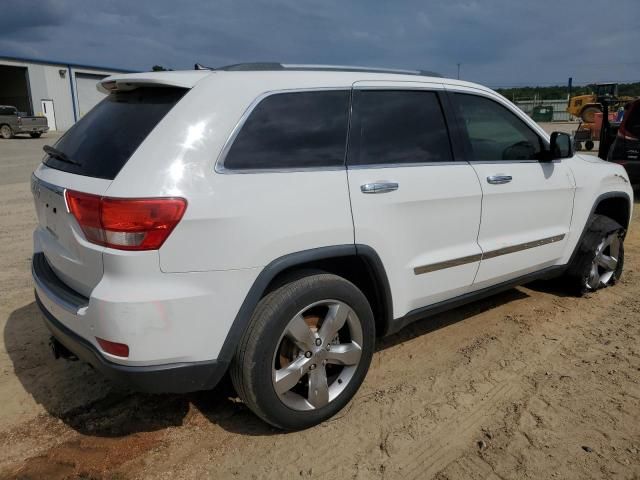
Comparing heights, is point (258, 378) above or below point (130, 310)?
below

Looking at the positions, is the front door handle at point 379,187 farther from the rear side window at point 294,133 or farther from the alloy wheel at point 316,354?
the alloy wheel at point 316,354

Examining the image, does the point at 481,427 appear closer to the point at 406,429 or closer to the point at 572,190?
the point at 406,429

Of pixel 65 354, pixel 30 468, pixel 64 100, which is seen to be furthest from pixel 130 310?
pixel 64 100

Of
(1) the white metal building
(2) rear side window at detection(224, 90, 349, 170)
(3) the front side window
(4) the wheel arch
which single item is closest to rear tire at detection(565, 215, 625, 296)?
(4) the wheel arch

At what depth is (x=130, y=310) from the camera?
224 centimetres

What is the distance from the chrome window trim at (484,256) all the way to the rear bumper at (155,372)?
1.37 m

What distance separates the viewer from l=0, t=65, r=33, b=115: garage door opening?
128 feet

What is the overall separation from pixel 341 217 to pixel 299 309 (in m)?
0.52

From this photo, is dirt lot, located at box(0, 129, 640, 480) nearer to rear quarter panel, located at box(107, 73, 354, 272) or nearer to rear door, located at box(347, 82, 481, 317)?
rear door, located at box(347, 82, 481, 317)

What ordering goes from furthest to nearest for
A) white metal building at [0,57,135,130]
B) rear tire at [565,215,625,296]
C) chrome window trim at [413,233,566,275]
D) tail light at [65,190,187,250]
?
white metal building at [0,57,135,130] < rear tire at [565,215,625,296] < chrome window trim at [413,233,566,275] < tail light at [65,190,187,250]

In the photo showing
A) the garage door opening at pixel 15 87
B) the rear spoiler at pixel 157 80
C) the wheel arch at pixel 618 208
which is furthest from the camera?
the garage door opening at pixel 15 87

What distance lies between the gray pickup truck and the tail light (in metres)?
31.4

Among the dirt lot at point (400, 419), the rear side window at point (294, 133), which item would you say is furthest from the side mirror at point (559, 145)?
the rear side window at point (294, 133)

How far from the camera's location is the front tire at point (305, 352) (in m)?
2.55
